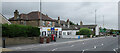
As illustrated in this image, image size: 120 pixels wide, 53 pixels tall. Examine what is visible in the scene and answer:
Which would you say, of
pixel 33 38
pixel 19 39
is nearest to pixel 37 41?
pixel 33 38

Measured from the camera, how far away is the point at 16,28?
26828 mm

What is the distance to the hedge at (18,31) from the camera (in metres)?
24.7

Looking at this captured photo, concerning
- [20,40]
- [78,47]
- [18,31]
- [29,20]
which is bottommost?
[78,47]

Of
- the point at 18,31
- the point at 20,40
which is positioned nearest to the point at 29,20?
the point at 20,40

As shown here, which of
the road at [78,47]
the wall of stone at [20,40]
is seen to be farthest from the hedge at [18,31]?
the road at [78,47]

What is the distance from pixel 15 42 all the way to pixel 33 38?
5084 mm

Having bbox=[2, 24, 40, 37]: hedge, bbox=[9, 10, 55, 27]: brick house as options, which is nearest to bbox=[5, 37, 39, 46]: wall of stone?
bbox=[2, 24, 40, 37]: hedge

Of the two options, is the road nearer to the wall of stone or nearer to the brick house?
the wall of stone

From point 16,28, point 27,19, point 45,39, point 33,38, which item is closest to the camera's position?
point 16,28

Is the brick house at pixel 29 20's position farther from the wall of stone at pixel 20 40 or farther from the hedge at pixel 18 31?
the wall of stone at pixel 20 40

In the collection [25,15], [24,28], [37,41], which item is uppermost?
[25,15]

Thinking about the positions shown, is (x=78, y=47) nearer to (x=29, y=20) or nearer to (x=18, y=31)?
(x=18, y=31)

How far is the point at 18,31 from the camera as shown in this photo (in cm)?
2714

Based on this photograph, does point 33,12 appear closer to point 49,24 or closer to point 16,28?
point 49,24
